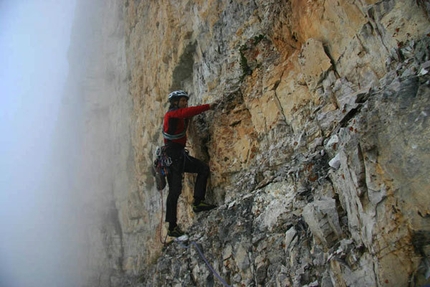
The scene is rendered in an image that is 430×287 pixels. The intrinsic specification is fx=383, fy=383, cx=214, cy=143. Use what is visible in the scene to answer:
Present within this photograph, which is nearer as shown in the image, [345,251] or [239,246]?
[345,251]

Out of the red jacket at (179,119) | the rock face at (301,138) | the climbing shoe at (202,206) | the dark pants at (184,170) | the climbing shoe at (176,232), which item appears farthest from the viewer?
the climbing shoe at (176,232)

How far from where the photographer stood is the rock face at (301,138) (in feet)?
11.2

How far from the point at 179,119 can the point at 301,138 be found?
286 cm

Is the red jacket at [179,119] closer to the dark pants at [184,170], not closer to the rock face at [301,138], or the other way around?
the dark pants at [184,170]

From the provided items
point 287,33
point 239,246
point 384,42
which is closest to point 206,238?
point 239,246

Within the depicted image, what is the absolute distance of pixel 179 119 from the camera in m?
7.62

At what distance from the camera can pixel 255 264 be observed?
5.23 m

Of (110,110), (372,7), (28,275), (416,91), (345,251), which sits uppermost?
(110,110)

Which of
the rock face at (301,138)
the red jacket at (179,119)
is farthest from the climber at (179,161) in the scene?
the rock face at (301,138)

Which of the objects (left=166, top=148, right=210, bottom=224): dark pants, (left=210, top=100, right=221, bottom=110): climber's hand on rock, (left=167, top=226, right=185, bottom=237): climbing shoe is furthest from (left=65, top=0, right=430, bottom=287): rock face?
(left=167, top=226, right=185, bottom=237): climbing shoe

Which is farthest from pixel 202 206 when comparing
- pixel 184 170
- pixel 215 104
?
pixel 215 104

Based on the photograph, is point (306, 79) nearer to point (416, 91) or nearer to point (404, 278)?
point (416, 91)

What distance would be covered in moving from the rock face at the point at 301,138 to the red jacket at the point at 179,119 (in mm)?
434

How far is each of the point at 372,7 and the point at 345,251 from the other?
9.17 ft
